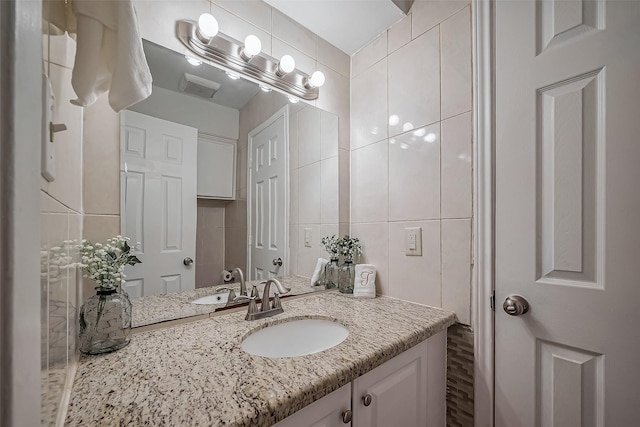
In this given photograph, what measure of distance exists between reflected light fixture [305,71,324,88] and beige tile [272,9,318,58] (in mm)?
127

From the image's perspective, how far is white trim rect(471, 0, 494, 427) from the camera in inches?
38.9

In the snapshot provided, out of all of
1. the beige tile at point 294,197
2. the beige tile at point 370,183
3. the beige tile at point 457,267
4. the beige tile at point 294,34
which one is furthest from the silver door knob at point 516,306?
the beige tile at point 294,34

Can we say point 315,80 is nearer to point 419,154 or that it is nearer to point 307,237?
point 419,154

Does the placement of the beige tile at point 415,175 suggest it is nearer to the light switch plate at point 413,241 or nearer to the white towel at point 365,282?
the light switch plate at point 413,241

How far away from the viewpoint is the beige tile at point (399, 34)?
128 centimetres

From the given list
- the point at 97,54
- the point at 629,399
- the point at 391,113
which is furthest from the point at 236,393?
the point at 391,113

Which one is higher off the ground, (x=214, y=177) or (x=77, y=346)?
(x=214, y=177)

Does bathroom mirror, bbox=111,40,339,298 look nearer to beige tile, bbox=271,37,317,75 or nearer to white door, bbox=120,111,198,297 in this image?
white door, bbox=120,111,198,297

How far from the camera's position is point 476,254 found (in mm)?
1020

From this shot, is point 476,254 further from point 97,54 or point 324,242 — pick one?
point 97,54

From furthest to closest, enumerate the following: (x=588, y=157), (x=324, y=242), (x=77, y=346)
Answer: (x=324, y=242), (x=588, y=157), (x=77, y=346)

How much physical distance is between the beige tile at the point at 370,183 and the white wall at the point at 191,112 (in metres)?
0.68

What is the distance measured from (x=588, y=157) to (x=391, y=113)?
0.76 meters

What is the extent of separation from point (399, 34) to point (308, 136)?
0.65 m
